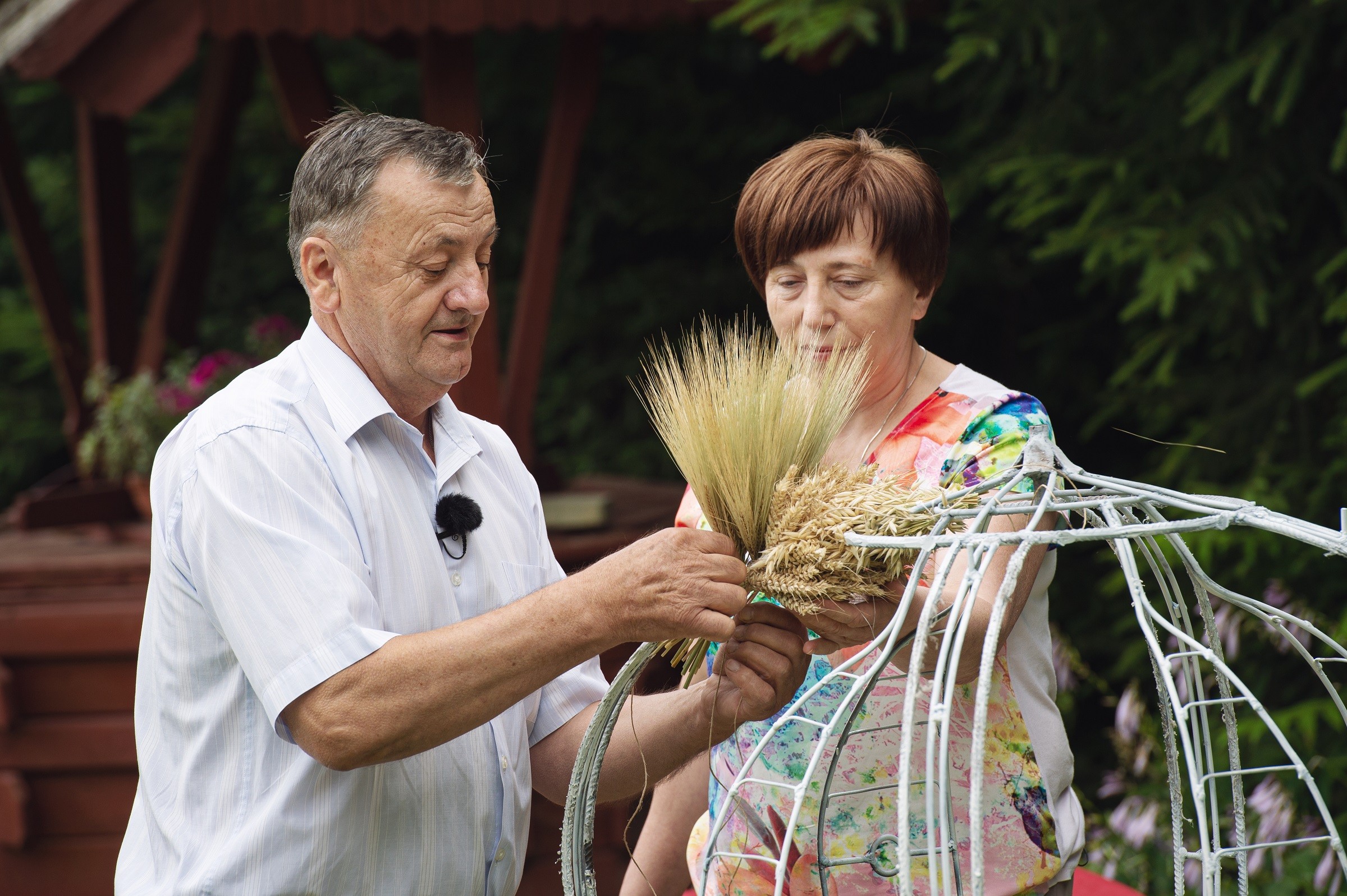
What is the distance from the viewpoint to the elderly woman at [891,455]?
6.02ft

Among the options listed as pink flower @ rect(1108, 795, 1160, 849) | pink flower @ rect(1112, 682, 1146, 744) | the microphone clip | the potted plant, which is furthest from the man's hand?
the potted plant

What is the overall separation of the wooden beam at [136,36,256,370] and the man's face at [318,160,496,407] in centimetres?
400

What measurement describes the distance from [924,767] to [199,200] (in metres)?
4.85

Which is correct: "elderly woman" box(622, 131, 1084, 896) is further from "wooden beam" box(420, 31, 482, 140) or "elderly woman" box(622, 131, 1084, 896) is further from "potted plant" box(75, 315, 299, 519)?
"potted plant" box(75, 315, 299, 519)

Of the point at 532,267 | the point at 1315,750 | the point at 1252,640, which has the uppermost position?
the point at 532,267

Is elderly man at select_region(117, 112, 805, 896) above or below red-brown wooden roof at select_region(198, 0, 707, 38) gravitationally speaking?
below

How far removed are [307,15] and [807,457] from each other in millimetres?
3056

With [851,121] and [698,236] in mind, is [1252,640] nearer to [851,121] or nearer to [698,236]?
[851,121]

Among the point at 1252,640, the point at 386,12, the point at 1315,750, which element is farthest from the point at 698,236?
the point at 1315,750

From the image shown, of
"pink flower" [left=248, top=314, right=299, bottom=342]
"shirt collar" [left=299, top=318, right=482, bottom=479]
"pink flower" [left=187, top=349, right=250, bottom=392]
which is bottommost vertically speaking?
"shirt collar" [left=299, top=318, right=482, bottom=479]

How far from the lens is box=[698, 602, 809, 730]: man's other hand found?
66.7 inches

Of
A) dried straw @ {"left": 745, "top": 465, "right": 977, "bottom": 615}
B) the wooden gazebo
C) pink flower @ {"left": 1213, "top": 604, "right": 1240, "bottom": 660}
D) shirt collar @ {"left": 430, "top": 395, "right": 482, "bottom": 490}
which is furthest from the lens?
the wooden gazebo

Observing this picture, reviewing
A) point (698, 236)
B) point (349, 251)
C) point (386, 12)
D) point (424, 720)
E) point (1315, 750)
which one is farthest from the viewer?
point (698, 236)

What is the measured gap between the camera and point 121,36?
4.27 m
